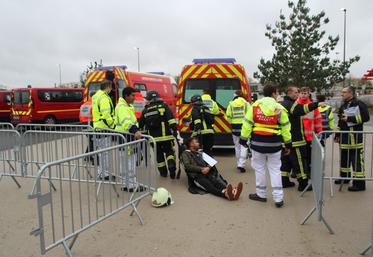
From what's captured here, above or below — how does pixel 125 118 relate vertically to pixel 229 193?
above

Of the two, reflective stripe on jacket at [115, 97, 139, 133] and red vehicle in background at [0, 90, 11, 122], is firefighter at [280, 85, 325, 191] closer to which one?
reflective stripe on jacket at [115, 97, 139, 133]

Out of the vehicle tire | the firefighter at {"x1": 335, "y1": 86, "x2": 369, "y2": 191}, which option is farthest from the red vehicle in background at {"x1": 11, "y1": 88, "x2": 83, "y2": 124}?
the firefighter at {"x1": 335, "y1": 86, "x2": 369, "y2": 191}

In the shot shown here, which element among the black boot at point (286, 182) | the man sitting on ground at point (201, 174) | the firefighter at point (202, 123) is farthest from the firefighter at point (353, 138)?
the firefighter at point (202, 123)

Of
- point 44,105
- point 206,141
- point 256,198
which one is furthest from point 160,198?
point 44,105

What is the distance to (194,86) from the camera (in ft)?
30.4

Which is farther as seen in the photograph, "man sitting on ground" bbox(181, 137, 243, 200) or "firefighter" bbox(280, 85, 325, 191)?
"firefighter" bbox(280, 85, 325, 191)

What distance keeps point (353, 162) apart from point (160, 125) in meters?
3.27

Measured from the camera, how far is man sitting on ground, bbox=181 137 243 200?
5539 mm

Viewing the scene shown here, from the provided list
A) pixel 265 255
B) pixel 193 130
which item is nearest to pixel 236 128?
pixel 193 130

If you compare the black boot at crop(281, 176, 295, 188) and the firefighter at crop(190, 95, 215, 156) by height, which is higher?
the firefighter at crop(190, 95, 215, 156)

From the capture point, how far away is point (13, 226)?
440 cm

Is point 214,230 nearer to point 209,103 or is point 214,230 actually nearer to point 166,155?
point 166,155

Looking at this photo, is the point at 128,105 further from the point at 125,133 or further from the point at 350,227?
the point at 350,227

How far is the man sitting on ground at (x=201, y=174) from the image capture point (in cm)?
554
